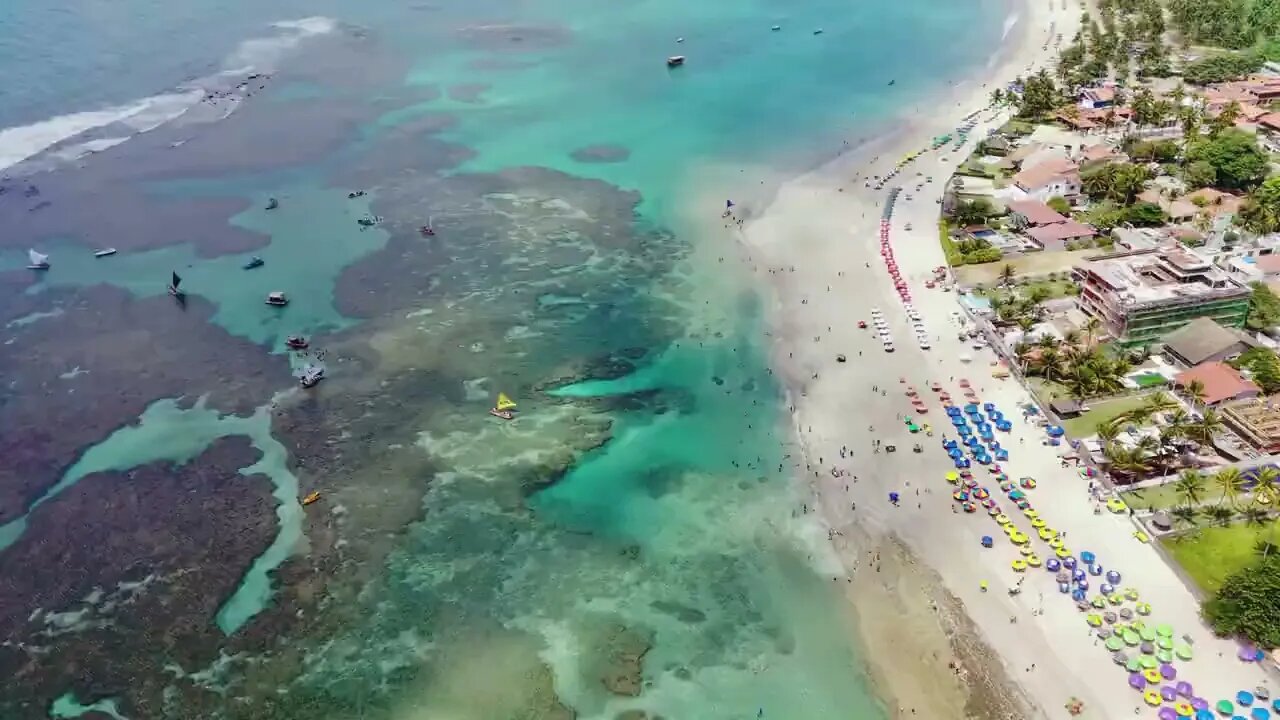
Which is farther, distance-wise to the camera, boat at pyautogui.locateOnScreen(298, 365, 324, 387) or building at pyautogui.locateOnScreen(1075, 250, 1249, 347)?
boat at pyautogui.locateOnScreen(298, 365, 324, 387)

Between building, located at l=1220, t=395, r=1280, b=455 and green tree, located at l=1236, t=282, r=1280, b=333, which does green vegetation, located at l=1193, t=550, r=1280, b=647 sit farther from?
green tree, located at l=1236, t=282, r=1280, b=333

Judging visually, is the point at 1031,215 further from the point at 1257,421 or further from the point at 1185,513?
the point at 1185,513

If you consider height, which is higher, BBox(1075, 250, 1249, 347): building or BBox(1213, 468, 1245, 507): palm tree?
BBox(1075, 250, 1249, 347): building

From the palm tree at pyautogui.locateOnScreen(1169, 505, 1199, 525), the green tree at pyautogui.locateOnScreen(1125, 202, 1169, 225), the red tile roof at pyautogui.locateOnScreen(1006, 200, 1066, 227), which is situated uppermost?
the green tree at pyautogui.locateOnScreen(1125, 202, 1169, 225)

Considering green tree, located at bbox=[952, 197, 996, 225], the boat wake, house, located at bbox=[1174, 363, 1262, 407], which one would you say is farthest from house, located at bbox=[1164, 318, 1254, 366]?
the boat wake

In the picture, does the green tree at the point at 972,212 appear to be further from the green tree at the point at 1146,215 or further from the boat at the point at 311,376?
the boat at the point at 311,376

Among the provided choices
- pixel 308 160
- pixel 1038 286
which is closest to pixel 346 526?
pixel 1038 286

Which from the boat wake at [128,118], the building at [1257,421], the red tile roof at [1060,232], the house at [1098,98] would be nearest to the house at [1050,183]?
the red tile roof at [1060,232]

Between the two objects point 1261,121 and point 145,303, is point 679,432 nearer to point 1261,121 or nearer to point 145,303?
point 145,303
